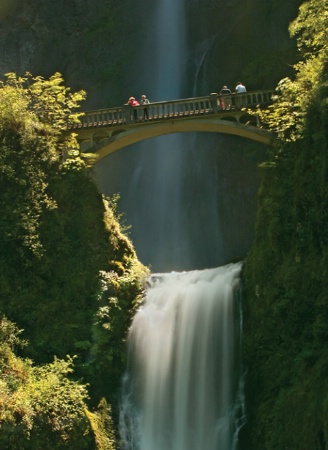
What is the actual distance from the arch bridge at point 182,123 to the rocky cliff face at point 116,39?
847 cm

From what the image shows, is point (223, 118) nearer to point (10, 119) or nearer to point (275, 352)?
point (10, 119)

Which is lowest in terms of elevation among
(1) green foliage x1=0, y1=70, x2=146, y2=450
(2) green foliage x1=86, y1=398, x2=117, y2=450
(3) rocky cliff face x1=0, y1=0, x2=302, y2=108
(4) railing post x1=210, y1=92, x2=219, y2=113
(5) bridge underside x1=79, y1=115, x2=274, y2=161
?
(2) green foliage x1=86, y1=398, x2=117, y2=450

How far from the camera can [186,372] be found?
23953mm

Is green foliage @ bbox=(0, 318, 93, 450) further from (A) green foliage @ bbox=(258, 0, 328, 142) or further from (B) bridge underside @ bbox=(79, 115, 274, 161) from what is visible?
(A) green foliage @ bbox=(258, 0, 328, 142)

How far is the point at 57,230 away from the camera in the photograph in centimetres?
2691

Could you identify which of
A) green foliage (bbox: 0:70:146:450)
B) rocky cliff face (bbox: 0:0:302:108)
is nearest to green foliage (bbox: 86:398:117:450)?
green foliage (bbox: 0:70:146:450)

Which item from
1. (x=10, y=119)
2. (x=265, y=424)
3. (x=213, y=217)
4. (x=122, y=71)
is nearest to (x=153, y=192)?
(x=213, y=217)

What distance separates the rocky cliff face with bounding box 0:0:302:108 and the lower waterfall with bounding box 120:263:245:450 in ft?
48.1

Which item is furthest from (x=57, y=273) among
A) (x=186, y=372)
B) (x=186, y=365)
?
(x=186, y=372)

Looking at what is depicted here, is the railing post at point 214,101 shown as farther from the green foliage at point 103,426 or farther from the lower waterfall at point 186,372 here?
the green foliage at point 103,426

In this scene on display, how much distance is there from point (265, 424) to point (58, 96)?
46.0 ft

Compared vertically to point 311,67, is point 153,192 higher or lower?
lower

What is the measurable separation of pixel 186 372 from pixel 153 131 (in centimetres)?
956

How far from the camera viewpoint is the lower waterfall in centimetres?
2295
